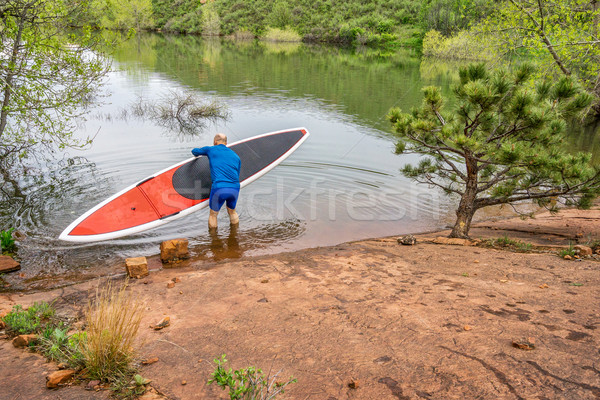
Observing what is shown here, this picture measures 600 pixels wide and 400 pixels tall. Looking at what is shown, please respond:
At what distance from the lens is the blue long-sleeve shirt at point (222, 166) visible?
7.71 meters

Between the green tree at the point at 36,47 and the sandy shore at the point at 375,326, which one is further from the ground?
the green tree at the point at 36,47

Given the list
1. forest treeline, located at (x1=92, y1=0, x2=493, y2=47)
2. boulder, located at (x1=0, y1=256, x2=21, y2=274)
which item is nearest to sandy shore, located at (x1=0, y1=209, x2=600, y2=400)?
boulder, located at (x1=0, y1=256, x2=21, y2=274)

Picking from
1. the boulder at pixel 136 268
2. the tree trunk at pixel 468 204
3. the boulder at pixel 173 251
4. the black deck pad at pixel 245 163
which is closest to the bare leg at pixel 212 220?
the black deck pad at pixel 245 163

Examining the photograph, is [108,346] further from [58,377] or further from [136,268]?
[136,268]

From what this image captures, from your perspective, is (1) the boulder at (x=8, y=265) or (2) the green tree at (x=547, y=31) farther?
(2) the green tree at (x=547, y=31)

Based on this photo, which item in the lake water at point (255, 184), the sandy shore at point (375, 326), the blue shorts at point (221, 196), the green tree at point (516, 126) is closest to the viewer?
the sandy shore at point (375, 326)

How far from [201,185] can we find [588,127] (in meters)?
18.4

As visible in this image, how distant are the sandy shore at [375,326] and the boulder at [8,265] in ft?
3.53

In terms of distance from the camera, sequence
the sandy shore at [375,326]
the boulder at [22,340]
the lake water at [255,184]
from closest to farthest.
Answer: the sandy shore at [375,326], the boulder at [22,340], the lake water at [255,184]

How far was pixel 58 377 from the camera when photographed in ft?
9.53

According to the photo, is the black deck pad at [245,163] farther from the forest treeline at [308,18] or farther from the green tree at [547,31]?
the forest treeline at [308,18]

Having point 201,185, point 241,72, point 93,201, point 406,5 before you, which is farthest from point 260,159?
point 406,5

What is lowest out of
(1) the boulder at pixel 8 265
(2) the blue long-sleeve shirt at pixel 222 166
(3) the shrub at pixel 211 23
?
(1) the boulder at pixel 8 265

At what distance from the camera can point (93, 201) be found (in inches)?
357
